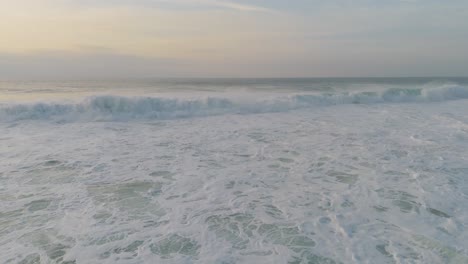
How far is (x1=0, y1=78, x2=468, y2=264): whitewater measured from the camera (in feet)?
11.3

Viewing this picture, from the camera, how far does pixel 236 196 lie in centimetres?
495

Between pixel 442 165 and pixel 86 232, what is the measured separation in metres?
6.51

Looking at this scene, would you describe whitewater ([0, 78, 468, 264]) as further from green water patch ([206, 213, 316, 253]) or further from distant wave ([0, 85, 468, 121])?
distant wave ([0, 85, 468, 121])

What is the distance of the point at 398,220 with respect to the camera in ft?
13.4

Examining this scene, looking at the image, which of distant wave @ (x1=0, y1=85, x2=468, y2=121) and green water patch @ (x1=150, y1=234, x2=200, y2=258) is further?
distant wave @ (x1=0, y1=85, x2=468, y2=121)

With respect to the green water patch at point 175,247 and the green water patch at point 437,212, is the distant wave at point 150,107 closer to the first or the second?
the green water patch at point 175,247

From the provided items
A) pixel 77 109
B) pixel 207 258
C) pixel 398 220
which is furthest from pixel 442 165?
pixel 77 109

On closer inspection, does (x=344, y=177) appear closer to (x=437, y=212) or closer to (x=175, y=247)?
(x=437, y=212)

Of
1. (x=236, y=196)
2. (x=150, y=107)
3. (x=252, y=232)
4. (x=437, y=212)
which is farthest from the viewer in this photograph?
(x=150, y=107)

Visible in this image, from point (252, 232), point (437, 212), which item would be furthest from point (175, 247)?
point (437, 212)

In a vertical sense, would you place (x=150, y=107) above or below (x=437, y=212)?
above

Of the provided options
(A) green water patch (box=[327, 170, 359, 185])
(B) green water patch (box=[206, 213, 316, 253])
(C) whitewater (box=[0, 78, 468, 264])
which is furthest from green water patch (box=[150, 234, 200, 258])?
(A) green water patch (box=[327, 170, 359, 185])

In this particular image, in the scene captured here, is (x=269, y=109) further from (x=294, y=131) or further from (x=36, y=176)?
(x=36, y=176)

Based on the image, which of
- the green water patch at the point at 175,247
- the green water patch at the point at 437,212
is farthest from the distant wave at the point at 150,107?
the green water patch at the point at 437,212
